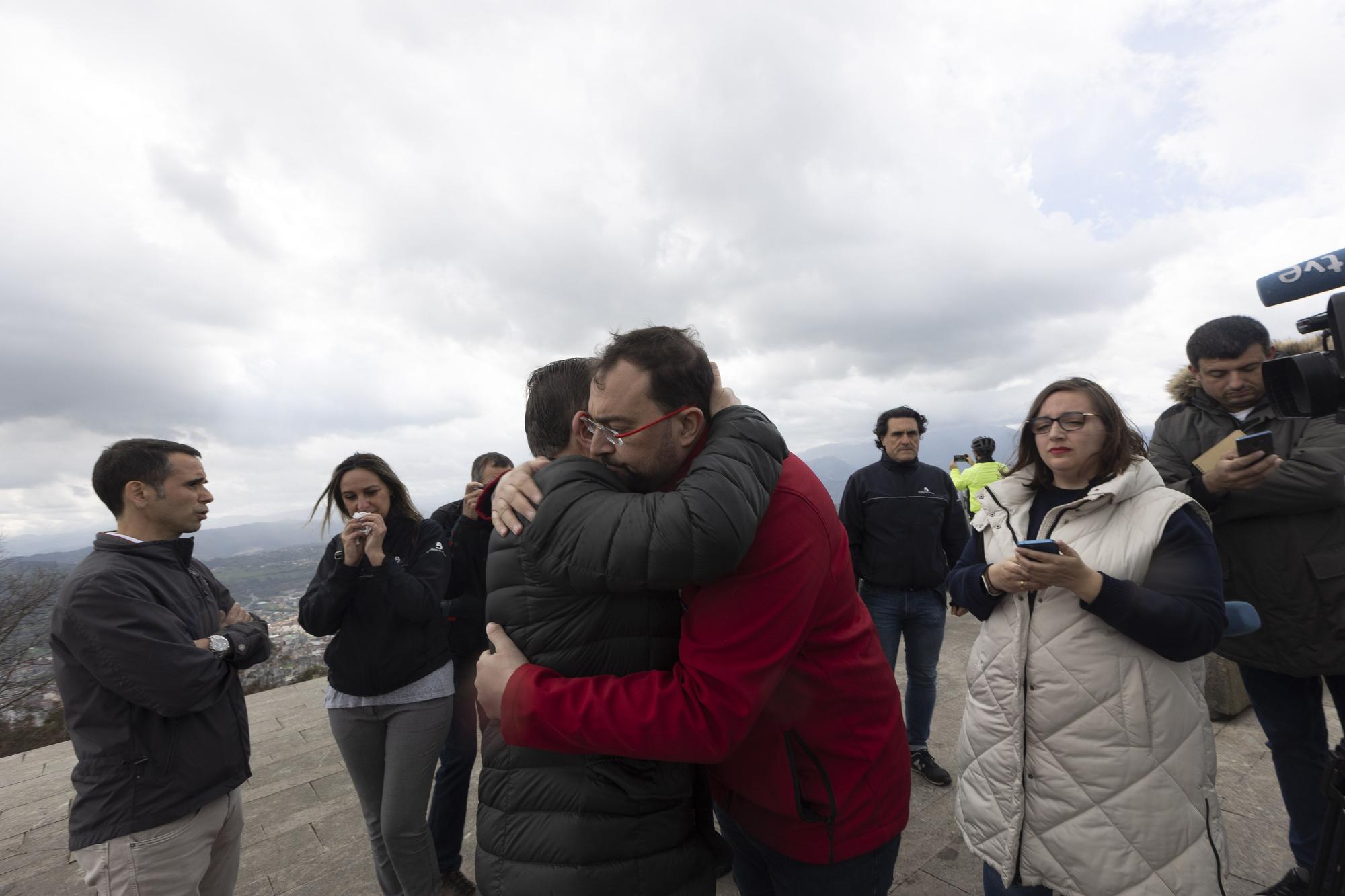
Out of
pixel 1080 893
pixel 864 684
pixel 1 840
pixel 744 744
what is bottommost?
pixel 1 840

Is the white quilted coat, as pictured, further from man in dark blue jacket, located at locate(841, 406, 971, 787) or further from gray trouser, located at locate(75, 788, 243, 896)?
gray trouser, located at locate(75, 788, 243, 896)

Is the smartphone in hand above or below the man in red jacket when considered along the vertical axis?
above

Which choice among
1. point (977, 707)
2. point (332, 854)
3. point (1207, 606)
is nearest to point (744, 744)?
point (977, 707)

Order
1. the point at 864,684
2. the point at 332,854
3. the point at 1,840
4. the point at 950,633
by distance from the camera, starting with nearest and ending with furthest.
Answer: the point at 864,684, the point at 332,854, the point at 1,840, the point at 950,633

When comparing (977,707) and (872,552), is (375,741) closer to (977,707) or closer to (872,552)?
(977,707)

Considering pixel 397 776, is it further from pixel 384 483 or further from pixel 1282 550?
pixel 1282 550

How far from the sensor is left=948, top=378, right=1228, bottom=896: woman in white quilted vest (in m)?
1.74

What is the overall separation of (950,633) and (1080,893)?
5.67 metres

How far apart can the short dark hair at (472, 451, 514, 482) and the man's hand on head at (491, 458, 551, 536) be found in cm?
309

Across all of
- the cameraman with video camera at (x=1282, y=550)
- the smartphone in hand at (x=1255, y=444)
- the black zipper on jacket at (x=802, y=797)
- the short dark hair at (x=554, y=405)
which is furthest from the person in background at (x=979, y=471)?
the short dark hair at (x=554, y=405)

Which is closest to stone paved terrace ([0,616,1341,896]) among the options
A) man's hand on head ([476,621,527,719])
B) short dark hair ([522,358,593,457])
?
man's hand on head ([476,621,527,719])

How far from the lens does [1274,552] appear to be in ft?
8.39

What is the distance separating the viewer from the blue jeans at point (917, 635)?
4031mm

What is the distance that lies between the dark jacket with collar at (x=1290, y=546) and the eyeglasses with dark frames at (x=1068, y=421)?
1.02m
